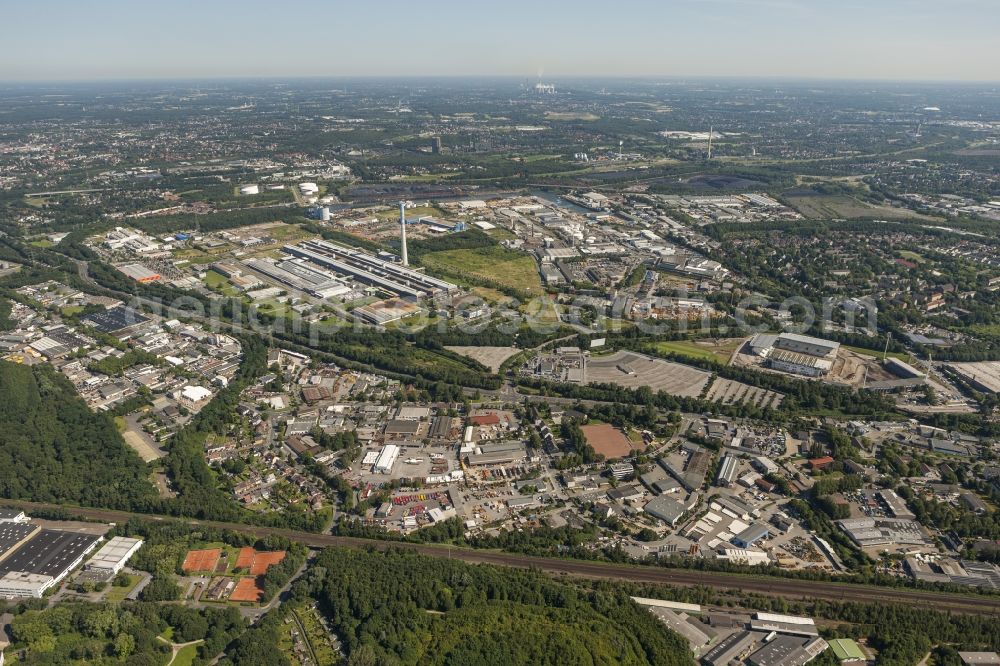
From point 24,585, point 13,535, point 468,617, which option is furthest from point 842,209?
point 24,585

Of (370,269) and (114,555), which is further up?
(370,269)

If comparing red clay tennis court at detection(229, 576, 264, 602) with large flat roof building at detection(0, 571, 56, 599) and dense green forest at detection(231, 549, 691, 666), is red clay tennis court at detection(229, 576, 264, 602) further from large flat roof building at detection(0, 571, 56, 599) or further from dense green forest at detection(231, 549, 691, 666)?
large flat roof building at detection(0, 571, 56, 599)

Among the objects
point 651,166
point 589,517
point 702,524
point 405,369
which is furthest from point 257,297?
point 651,166

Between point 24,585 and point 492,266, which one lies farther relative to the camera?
point 492,266

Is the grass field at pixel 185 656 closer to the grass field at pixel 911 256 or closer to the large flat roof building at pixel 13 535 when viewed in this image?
the large flat roof building at pixel 13 535

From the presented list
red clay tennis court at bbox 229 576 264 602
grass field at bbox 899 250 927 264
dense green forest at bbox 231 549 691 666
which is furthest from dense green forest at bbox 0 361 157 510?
grass field at bbox 899 250 927 264

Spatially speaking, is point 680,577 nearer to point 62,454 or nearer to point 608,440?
point 608,440

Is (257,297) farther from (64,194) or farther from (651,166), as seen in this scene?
(651,166)
